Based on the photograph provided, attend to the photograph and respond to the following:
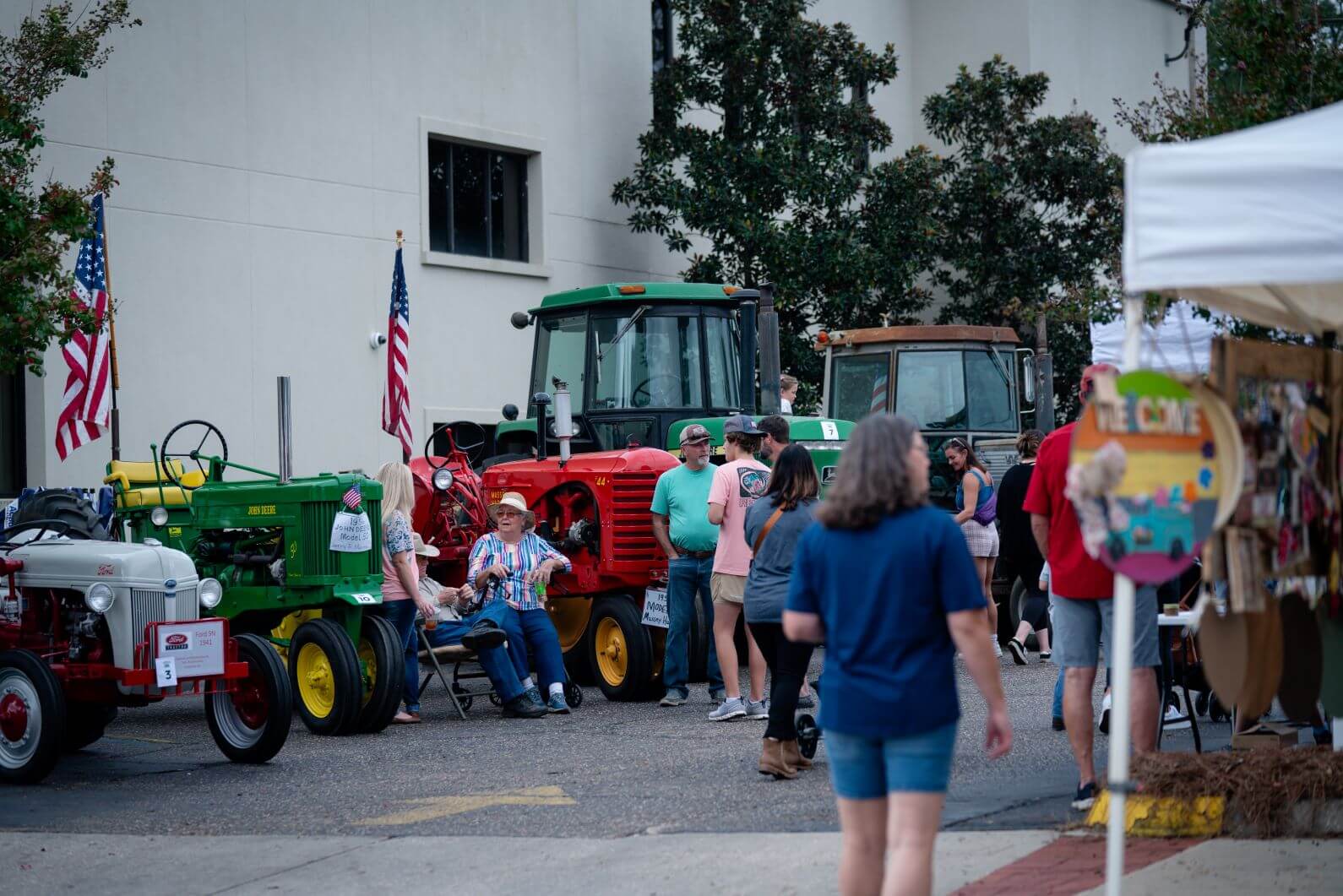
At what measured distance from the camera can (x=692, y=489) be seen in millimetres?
11422

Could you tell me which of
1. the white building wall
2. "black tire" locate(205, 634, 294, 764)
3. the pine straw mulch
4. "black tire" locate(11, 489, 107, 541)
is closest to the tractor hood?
"black tire" locate(205, 634, 294, 764)

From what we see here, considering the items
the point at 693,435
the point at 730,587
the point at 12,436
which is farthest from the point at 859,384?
the point at 730,587

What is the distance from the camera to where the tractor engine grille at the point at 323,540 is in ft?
37.3

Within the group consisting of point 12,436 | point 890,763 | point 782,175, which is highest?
point 782,175

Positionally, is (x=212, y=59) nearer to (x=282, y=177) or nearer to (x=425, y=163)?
(x=282, y=177)

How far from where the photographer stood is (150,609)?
9922 millimetres

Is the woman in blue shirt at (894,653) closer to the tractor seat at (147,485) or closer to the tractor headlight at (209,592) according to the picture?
the tractor headlight at (209,592)

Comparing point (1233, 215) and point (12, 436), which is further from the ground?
point (1233, 215)

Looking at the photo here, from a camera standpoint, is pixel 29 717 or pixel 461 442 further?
pixel 461 442

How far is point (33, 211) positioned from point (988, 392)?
10.0 m

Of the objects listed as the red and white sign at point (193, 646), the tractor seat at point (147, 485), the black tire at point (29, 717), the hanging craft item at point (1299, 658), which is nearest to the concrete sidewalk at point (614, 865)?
the hanging craft item at point (1299, 658)

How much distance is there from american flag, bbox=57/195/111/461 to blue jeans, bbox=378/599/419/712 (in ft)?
17.9

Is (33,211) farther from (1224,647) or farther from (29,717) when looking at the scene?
(1224,647)

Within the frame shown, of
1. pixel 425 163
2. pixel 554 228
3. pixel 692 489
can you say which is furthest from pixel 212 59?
pixel 692 489
